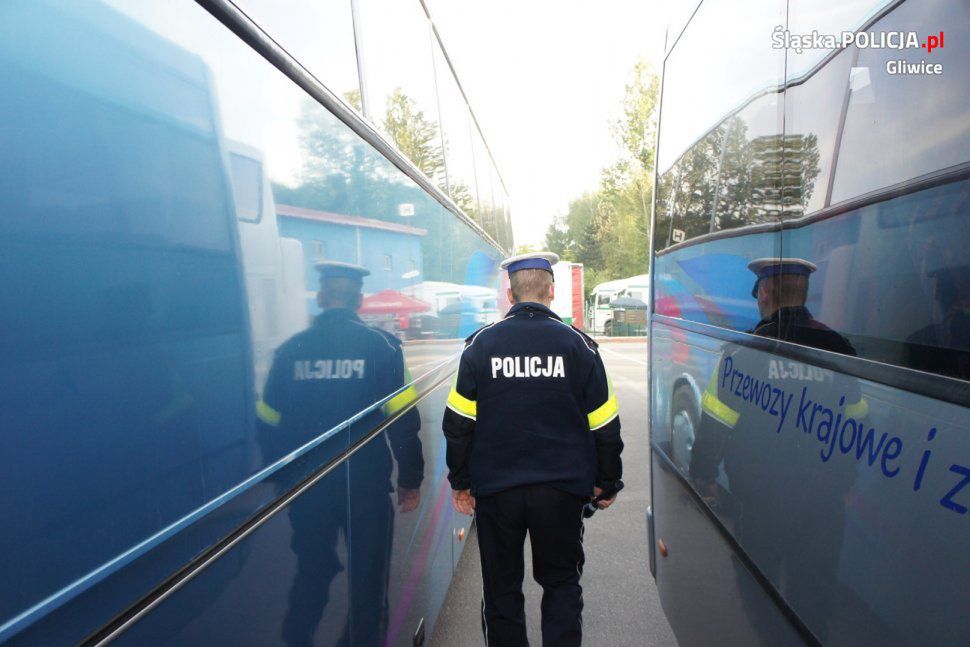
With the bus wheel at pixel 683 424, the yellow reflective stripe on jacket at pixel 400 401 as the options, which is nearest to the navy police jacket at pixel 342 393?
the yellow reflective stripe on jacket at pixel 400 401

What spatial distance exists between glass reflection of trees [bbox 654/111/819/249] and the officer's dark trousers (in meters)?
1.36

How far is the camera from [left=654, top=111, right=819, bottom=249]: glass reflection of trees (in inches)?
78.1

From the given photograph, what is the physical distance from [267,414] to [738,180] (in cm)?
189

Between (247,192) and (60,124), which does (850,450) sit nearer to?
(247,192)

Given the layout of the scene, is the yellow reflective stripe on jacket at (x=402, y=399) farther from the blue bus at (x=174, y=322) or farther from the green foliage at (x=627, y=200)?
the green foliage at (x=627, y=200)

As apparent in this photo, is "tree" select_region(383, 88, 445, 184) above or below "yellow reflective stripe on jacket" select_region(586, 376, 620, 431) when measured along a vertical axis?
above

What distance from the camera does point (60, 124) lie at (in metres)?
0.92

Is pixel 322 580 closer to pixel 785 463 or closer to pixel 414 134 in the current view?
pixel 785 463

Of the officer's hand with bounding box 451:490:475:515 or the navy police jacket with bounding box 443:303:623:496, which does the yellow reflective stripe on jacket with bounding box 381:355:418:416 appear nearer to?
the navy police jacket with bounding box 443:303:623:496

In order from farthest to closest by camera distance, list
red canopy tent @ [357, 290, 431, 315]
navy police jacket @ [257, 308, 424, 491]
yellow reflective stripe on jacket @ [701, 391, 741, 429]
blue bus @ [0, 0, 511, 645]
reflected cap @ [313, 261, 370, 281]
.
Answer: yellow reflective stripe on jacket @ [701, 391, 741, 429]
red canopy tent @ [357, 290, 431, 315]
reflected cap @ [313, 261, 370, 281]
navy police jacket @ [257, 308, 424, 491]
blue bus @ [0, 0, 511, 645]

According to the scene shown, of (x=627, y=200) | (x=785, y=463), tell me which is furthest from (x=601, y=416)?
(x=627, y=200)

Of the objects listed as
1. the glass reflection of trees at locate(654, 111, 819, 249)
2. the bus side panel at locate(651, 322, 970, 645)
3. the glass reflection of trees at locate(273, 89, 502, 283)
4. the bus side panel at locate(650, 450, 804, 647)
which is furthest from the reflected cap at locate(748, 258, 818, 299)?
the glass reflection of trees at locate(273, 89, 502, 283)

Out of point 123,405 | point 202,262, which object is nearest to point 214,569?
point 123,405

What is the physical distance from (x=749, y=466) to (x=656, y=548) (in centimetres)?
179
